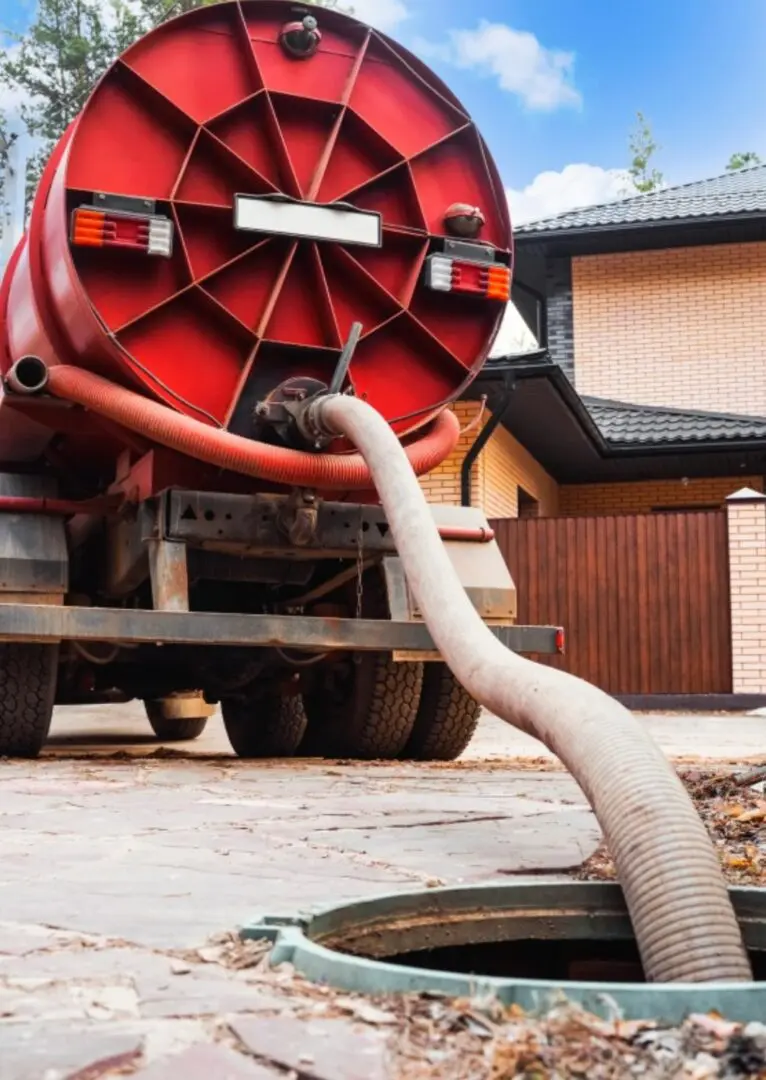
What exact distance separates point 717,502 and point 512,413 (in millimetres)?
4755

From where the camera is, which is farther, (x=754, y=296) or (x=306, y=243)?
(x=754, y=296)

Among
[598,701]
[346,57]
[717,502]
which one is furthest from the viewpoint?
[717,502]

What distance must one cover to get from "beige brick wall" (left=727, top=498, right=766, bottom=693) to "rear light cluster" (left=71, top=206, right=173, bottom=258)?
32.7 feet

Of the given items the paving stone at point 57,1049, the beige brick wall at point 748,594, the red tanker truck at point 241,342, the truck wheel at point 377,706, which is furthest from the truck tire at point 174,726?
the paving stone at point 57,1049

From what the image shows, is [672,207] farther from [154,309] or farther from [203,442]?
[203,442]

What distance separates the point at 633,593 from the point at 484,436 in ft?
8.86

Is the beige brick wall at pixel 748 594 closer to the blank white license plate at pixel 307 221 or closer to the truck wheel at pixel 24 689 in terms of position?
the blank white license plate at pixel 307 221

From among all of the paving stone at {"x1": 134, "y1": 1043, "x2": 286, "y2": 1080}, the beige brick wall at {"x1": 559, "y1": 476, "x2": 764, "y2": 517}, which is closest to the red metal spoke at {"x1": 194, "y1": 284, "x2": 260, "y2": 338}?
the paving stone at {"x1": 134, "y1": 1043, "x2": 286, "y2": 1080}

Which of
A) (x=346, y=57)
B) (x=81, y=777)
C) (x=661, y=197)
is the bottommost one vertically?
(x=81, y=777)

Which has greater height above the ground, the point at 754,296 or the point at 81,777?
the point at 754,296

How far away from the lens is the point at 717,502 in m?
17.9

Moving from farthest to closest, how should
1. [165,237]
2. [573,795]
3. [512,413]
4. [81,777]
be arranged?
[512,413] → [165,237] → [81,777] → [573,795]

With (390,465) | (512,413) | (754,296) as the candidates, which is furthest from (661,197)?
(390,465)

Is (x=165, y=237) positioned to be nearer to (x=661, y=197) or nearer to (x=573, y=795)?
(x=573, y=795)
